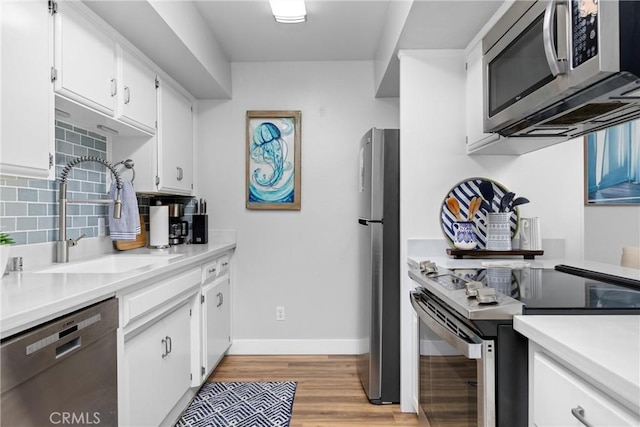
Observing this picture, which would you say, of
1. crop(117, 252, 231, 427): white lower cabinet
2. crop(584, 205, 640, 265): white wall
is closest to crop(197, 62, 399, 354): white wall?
→ crop(117, 252, 231, 427): white lower cabinet

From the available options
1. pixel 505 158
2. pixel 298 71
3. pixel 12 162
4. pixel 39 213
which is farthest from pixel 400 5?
pixel 39 213

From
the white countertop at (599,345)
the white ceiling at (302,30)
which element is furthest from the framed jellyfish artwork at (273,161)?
the white countertop at (599,345)

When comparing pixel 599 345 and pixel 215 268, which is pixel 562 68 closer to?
pixel 599 345

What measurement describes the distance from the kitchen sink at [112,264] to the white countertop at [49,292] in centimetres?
19

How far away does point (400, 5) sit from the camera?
2.05 meters

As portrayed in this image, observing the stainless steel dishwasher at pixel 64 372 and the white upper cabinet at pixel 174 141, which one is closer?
the stainless steel dishwasher at pixel 64 372

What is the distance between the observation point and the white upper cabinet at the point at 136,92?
2.03 metres

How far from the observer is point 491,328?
42.3 inches

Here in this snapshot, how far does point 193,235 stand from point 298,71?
62.8 inches

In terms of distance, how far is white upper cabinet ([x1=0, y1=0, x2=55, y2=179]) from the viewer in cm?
129

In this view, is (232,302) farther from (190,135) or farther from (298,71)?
(298,71)

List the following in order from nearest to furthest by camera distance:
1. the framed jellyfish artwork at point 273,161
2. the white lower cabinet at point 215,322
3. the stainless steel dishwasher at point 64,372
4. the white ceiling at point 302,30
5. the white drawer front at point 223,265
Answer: the stainless steel dishwasher at point 64,372, the white ceiling at point 302,30, the white lower cabinet at point 215,322, the white drawer front at point 223,265, the framed jellyfish artwork at point 273,161

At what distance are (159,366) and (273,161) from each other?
1879 millimetres

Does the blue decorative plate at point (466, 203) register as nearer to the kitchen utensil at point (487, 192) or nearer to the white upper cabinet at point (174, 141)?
the kitchen utensil at point (487, 192)
